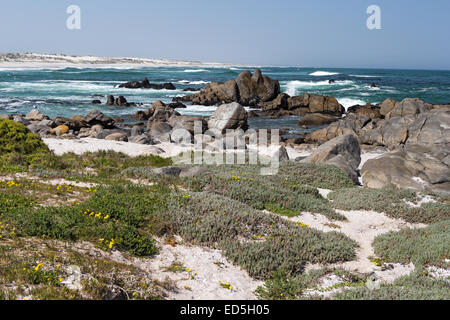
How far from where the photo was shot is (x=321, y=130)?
106ft

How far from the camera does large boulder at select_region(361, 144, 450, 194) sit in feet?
49.6

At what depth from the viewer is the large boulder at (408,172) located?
15133mm

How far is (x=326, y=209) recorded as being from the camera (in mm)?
12328

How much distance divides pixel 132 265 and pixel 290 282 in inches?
125

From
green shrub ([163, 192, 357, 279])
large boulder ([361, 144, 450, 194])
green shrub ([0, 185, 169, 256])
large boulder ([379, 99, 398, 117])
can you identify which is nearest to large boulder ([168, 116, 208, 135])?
large boulder ([361, 144, 450, 194])

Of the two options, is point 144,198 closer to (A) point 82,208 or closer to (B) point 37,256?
(A) point 82,208

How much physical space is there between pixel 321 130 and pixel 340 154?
1314 centimetres

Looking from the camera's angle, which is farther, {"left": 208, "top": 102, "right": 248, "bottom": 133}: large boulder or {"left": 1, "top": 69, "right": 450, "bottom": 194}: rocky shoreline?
{"left": 208, "top": 102, "right": 248, "bottom": 133}: large boulder

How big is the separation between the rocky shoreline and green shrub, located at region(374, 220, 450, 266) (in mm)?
5187

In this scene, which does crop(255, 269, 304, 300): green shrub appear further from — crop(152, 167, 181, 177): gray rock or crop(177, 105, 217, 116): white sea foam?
crop(177, 105, 217, 116): white sea foam

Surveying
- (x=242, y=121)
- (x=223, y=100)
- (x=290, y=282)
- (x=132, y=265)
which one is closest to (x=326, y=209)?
(x=290, y=282)

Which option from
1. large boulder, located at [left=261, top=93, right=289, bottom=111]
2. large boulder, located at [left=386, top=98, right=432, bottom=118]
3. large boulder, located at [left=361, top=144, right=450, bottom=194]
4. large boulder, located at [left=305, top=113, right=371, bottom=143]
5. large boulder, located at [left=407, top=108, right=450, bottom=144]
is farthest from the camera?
large boulder, located at [left=261, top=93, right=289, bottom=111]

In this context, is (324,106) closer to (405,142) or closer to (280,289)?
(405,142)

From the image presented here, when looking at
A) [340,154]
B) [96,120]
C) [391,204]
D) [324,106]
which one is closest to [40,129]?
[96,120]
